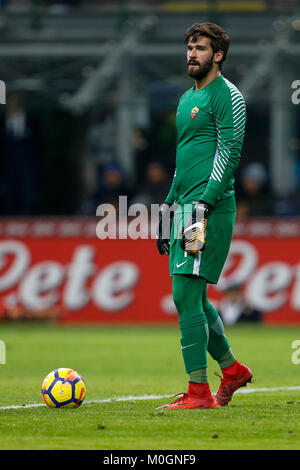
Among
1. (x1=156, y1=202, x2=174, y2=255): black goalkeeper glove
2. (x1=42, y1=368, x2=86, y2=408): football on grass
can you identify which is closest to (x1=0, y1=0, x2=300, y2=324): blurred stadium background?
(x1=156, y1=202, x2=174, y2=255): black goalkeeper glove

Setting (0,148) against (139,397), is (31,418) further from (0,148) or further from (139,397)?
(0,148)

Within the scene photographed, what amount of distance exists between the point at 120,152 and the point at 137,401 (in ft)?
47.3

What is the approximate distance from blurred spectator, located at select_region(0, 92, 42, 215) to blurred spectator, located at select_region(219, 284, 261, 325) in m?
4.25

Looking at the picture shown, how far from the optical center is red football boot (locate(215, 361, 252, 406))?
845 centimetres

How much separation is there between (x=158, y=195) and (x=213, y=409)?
13137 millimetres

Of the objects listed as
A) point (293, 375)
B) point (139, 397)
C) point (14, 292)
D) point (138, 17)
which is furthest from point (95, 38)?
point (139, 397)

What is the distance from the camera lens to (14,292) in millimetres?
21359

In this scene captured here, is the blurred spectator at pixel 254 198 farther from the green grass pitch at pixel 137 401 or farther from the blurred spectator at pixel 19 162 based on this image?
the blurred spectator at pixel 19 162

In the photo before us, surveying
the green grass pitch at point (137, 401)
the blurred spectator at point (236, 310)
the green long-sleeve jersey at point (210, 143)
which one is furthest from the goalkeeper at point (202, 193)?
the blurred spectator at point (236, 310)

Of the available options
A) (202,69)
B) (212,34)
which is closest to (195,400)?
(202,69)

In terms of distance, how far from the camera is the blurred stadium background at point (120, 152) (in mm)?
21359

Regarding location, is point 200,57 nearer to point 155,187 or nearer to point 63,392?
point 63,392

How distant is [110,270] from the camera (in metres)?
21.6

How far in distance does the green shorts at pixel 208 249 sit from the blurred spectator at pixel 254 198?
43.6 ft
